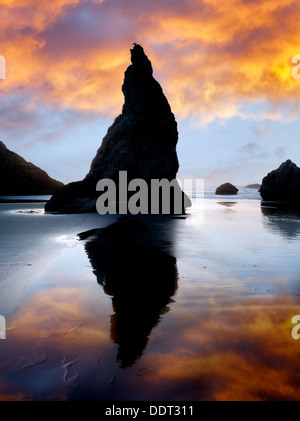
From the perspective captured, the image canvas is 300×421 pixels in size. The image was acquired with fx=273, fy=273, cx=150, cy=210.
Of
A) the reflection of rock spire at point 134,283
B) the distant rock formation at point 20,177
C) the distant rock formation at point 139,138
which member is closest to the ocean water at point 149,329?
→ the reflection of rock spire at point 134,283

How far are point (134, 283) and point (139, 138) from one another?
31425 millimetres

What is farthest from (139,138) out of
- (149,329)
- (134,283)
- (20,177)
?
(20,177)

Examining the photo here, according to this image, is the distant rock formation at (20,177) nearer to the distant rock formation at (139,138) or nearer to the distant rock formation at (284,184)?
the distant rock formation at (139,138)

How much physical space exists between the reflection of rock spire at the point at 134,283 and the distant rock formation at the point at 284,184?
47.7 m

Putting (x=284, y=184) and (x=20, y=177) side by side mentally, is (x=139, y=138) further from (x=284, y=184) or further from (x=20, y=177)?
(x=20, y=177)

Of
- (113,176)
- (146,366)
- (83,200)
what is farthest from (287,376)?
(113,176)

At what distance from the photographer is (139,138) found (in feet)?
115

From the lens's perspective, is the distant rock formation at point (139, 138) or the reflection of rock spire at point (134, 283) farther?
the distant rock formation at point (139, 138)

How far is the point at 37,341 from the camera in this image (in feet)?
11.0

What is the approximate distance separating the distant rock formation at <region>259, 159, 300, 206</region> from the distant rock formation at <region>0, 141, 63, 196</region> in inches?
4037

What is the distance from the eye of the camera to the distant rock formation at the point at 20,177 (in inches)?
5012
